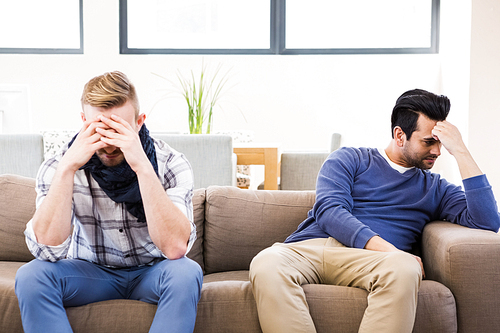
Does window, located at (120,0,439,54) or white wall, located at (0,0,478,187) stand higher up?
window, located at (120,0,439,54)

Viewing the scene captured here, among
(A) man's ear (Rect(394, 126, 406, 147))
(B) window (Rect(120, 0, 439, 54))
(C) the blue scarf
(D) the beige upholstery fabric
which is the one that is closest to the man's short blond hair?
(C) the blue scarf

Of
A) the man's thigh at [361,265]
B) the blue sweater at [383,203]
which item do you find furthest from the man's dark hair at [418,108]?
the man's thigh at [361,265]

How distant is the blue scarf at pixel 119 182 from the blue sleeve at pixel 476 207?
1.08 meters

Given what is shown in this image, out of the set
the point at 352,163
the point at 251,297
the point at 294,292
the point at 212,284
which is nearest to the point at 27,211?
the point at 212,284

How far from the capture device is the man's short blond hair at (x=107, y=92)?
4.63ft

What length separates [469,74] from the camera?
452cm

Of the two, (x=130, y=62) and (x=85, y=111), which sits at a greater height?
(x=130, y=62)

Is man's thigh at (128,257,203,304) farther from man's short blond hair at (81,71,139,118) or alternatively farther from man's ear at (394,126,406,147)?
man's ear at (394,126,406,147)

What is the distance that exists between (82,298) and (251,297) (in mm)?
493

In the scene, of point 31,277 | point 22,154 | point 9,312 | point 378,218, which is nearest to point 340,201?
point 378,218

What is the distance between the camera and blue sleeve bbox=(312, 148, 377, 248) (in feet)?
5.49

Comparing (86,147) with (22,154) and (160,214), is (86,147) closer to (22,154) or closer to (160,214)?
(160,214)

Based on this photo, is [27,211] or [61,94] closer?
[27,211]

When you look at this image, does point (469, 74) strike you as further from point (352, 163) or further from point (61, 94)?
point (61, 94)
